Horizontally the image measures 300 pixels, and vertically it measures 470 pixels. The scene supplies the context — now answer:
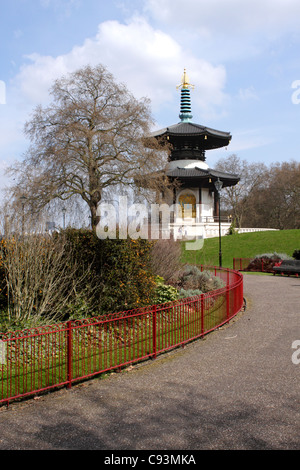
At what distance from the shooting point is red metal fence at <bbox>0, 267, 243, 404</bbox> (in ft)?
21.1

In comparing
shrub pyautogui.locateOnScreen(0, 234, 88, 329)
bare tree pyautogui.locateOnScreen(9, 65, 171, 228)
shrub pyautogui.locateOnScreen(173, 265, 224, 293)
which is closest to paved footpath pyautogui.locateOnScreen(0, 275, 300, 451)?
shrub pyautogui.locateOnScreen(0, 234, 88, 329)

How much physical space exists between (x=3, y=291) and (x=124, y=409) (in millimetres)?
5229

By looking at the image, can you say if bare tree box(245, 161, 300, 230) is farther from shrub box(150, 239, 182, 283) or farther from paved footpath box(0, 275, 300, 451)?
paved footpath box(0, 275, 300, 451)

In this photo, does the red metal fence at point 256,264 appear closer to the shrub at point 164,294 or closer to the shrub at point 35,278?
the shrub at point 164,294

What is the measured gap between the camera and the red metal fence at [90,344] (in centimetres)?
644

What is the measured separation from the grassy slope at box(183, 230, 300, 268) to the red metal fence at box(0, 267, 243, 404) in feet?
71.6

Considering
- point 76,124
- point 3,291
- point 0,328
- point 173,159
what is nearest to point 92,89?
point 76,124

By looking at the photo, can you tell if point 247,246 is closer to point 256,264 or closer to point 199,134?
point 256,264

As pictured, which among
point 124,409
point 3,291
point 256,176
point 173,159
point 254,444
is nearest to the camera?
point 254,444

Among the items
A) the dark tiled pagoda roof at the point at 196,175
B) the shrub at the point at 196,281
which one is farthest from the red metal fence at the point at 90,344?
the dark tiled pagoda roof at the point at 196,175

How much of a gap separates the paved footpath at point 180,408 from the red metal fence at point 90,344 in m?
0.27

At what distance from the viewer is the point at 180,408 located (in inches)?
216
